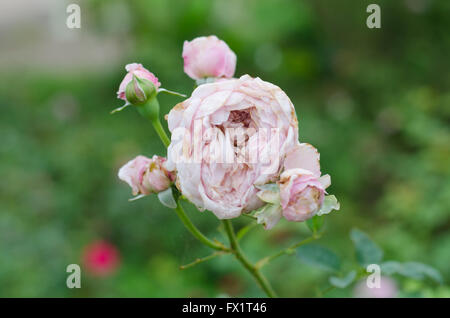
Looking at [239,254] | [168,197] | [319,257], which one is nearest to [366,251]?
[319,257]

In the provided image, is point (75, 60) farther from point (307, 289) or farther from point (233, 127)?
point (233, 127)

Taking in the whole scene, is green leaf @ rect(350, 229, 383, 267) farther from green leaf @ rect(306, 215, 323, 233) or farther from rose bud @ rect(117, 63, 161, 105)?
rose bud @ rect(117, 63, 161, 105)

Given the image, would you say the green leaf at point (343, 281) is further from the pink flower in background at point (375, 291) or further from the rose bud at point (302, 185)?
the pink flower in background at point (375, 291)

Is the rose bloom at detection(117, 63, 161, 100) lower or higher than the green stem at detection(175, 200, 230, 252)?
higher

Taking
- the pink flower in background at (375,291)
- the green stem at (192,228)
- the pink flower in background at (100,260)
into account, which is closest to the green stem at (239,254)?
the green stem at (192,228)

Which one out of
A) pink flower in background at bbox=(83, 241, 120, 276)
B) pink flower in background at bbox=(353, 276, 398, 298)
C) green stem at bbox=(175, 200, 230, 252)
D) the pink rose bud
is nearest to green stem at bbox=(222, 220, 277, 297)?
green stem at bbox=(175, 200, 230, 252)

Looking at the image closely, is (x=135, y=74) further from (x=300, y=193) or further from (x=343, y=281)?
(x=343, y=281)
